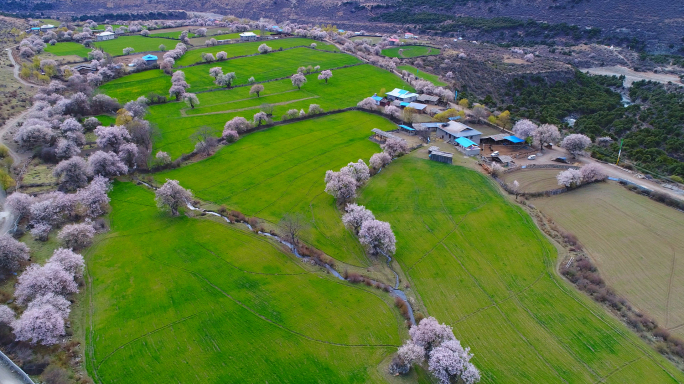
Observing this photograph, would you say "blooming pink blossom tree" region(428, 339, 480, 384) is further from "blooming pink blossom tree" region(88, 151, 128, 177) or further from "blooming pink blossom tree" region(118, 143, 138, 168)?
"blooming pink blossom tree" region(118, 143, 138, 168)

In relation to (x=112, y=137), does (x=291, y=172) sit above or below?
below

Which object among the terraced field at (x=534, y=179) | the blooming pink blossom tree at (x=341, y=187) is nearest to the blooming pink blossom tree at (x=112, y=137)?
the blooming pink blossom tree at (x=341, y=187)

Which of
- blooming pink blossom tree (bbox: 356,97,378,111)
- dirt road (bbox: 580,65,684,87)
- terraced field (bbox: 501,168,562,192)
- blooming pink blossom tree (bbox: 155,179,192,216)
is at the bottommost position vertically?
terraced field (bbox: 501,168,562,192)

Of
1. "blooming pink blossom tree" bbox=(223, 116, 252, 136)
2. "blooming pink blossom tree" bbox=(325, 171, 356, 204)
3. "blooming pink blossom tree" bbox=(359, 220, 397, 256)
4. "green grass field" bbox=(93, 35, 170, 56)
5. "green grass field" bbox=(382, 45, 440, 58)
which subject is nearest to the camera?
"blooming pink blossom tree" bbox=(359, 220, 397, 256)

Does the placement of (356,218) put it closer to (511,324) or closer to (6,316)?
(511,324)

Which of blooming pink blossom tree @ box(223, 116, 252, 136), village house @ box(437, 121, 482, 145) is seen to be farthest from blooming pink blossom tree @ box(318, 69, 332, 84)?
village house @ box(437, 121, 482, 145)

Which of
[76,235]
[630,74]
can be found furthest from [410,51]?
[76,235]
